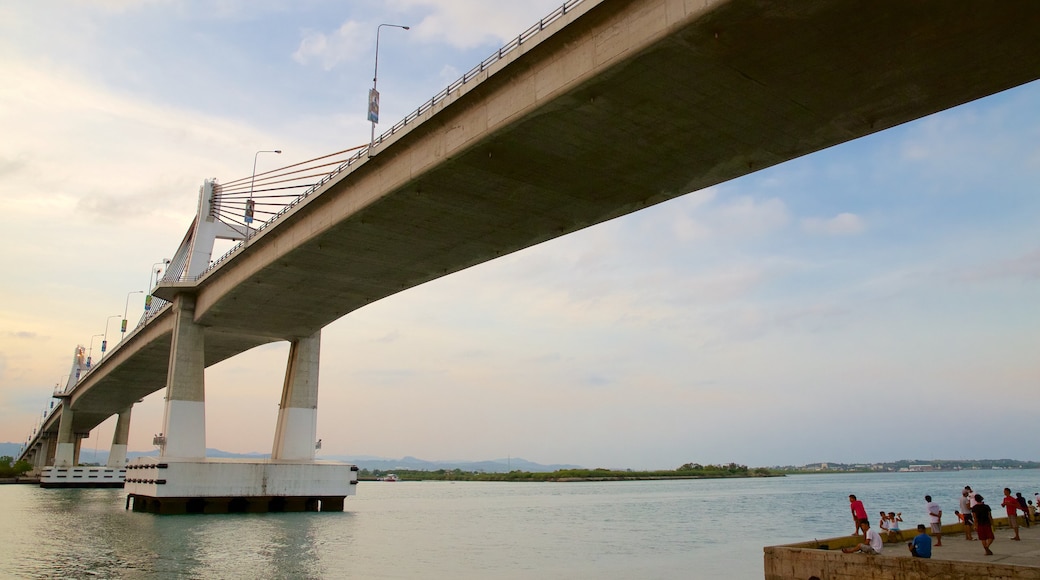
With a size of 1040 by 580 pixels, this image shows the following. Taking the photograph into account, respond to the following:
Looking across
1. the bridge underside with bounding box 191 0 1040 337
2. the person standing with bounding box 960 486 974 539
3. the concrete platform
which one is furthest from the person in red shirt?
the bridge underside with bounding box 191 0 1040 337

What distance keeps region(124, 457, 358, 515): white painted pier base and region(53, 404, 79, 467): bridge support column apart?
205 feet

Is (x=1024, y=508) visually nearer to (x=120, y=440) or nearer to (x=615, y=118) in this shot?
(x=615, y=118)

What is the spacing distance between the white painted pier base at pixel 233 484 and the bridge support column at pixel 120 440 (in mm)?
61170

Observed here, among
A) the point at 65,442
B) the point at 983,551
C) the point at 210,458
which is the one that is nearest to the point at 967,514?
the point at 983,551

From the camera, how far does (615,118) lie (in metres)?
Result: 20.0

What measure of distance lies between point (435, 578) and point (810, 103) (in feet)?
56.0

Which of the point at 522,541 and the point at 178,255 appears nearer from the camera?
the point at 522,541

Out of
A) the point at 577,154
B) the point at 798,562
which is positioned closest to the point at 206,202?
the point at 577,154

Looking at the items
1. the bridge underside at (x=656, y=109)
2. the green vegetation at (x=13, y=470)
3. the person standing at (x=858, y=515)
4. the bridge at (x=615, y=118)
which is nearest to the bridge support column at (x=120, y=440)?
the green vegetation at (x=13, y=470)

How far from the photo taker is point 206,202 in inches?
1925

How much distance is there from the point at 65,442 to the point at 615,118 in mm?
105707

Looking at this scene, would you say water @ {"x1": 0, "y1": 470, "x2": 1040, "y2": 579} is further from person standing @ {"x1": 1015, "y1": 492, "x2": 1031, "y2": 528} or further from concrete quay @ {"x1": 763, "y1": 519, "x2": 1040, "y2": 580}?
person standing @ {"x1": 1015, "y1": 492, "x2": 1031, "y2": 528}

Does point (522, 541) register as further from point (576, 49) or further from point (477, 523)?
point (576, 49)

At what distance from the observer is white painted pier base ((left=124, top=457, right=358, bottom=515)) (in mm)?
41688
